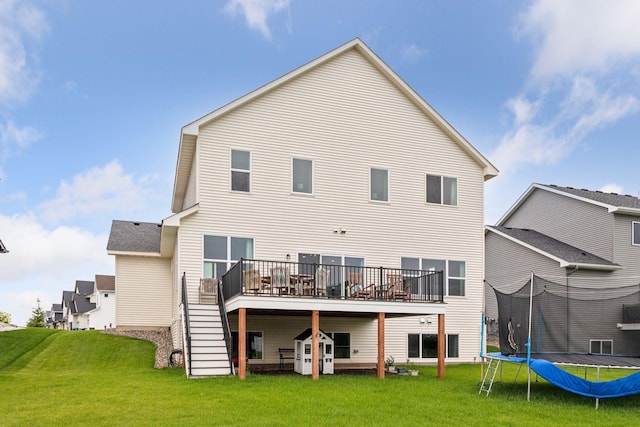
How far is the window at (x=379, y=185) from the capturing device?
18859 mm

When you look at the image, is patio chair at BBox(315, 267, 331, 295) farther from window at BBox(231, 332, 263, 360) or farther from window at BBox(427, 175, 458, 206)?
window at BBox(427, 175, 458, 206)

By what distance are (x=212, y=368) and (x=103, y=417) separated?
15.4 feet

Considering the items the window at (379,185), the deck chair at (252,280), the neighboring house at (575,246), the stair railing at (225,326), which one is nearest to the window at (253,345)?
the stair railing at (225,326)

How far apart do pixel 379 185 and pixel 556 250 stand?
33.8 feet

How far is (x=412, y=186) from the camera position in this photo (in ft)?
63.2

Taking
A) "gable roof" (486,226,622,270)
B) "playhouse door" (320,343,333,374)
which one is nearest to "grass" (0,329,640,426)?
"playhouse door" (320,343,333,374)

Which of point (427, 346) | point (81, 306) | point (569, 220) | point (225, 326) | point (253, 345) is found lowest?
point (81, 306)

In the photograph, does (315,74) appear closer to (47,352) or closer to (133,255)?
(133,255)

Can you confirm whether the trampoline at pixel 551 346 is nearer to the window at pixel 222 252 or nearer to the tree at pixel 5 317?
the window at pixel 222 252

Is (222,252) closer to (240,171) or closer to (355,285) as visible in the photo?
(240,171)

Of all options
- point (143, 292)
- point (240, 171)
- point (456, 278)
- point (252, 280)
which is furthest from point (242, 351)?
point (143, 292)

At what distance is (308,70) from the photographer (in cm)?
1833

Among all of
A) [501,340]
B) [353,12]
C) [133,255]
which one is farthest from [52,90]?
[501,340]

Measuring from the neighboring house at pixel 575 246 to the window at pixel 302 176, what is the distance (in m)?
11.2
